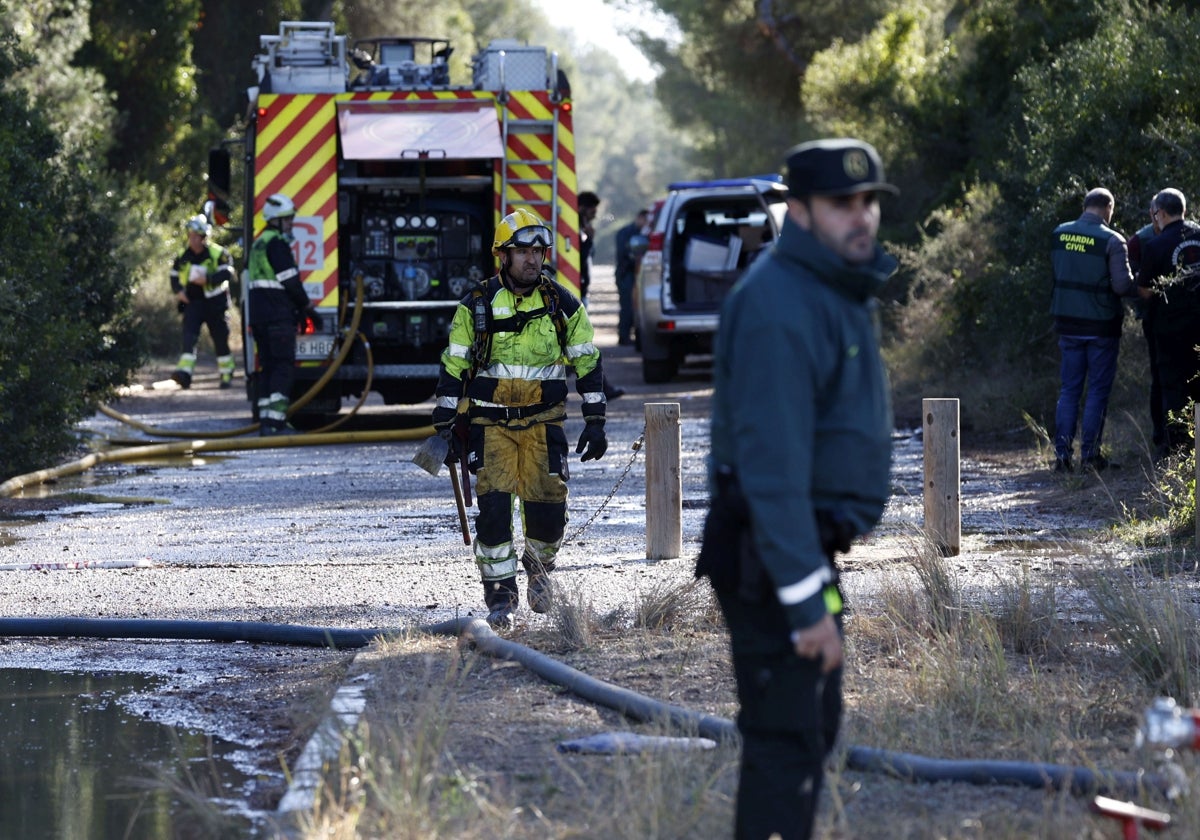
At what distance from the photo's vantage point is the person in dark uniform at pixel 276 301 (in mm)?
13930

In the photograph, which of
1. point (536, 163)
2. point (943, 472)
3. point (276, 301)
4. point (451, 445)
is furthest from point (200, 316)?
point (451, 445)

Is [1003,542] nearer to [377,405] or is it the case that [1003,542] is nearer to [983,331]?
[983,331]

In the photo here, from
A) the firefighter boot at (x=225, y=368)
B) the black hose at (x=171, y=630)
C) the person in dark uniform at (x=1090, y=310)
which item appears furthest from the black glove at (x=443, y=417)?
the firefighter boot at (x=225, y=368)

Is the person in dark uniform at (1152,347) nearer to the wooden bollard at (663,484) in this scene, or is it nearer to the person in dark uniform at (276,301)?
the wooden bollard at (663,484)

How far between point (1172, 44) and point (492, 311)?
Answer: 8631 millimetres

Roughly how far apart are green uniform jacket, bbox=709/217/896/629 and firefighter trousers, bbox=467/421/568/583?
334 cm

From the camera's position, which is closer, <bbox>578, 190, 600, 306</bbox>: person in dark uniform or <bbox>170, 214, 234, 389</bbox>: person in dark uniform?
<bbox>170, 214, 234, 389</bbox>: person in dark uniform

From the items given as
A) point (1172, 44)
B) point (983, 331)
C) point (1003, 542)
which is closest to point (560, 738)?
point (1003, 542)

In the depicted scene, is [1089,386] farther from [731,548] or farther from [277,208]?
[731,548]

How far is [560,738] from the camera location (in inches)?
212

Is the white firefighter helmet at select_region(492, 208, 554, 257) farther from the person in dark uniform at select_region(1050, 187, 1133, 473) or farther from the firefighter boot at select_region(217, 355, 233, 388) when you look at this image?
the firefighter boot at select_region(217, 355, 233, 388)

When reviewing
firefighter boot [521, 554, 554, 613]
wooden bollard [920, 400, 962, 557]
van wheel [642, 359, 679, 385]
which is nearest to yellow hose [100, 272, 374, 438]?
van wheel [642, 359, 679, 385]

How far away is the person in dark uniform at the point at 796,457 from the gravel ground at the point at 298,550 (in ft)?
6.19

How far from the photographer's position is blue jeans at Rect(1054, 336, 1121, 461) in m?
11.3
